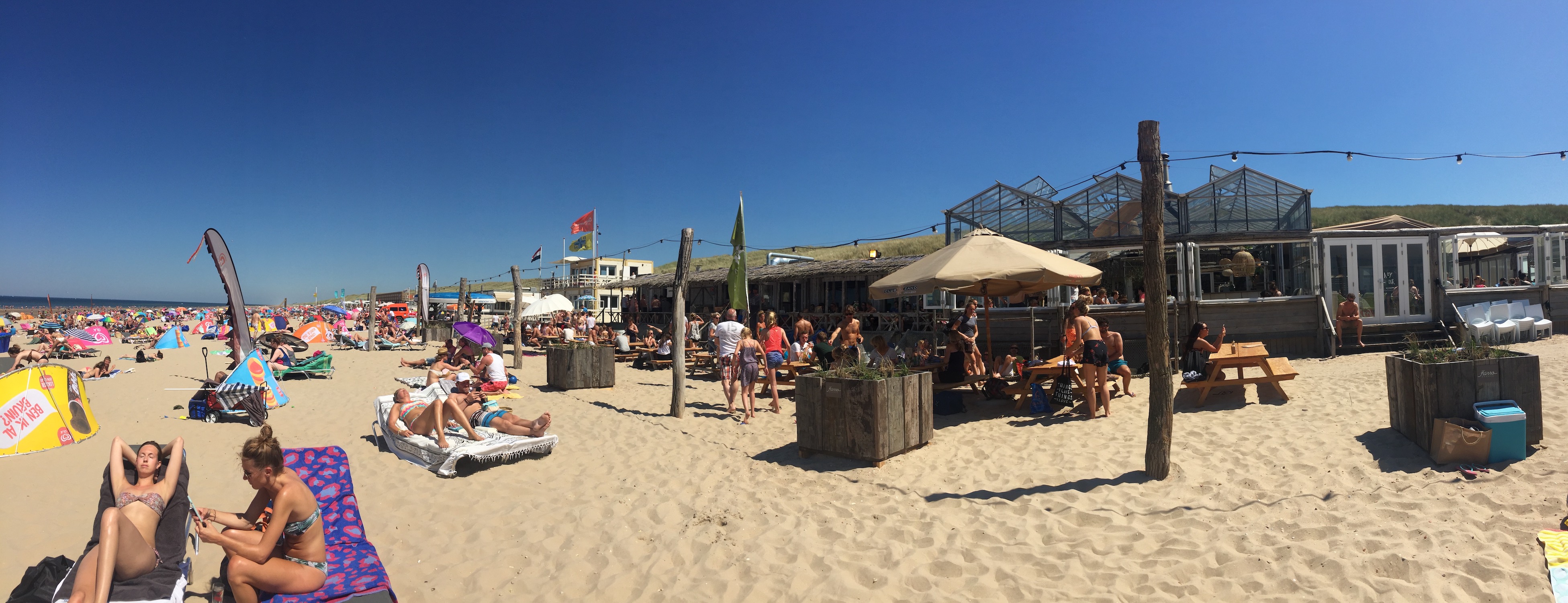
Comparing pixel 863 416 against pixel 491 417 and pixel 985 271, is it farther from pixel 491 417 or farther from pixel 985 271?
pixel 491 417

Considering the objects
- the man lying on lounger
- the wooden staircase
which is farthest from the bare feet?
the wooden staircase

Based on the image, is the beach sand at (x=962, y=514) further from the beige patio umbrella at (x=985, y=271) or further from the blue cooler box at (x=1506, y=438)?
the beige patio umbrella at (x=985, y=271)

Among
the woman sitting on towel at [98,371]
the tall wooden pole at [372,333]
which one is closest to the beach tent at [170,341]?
the tall wooden pole at [372,333]

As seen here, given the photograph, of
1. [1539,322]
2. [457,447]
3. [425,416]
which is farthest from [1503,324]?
[425,416]

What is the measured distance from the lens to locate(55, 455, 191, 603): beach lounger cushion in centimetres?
282

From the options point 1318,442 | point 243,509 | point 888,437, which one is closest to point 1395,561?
point 1318,442

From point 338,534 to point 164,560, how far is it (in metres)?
0.70

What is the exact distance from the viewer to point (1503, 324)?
34.8 feet

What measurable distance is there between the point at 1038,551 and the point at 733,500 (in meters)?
2.08

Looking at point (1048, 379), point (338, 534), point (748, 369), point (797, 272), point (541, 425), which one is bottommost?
point (338, 534)

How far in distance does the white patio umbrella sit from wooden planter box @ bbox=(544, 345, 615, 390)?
6493 mm

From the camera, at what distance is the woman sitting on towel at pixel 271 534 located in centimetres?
288

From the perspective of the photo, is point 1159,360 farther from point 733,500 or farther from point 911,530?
point 733,500

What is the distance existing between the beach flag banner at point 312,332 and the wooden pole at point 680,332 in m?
14.1
